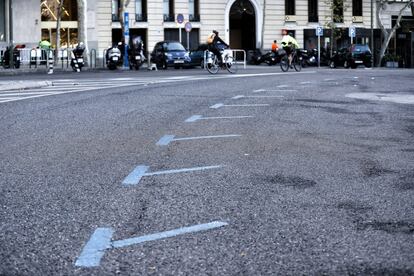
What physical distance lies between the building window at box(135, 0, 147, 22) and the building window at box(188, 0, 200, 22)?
137 inches

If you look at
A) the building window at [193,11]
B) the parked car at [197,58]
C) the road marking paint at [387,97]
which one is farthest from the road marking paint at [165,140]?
the building window at [193,11]

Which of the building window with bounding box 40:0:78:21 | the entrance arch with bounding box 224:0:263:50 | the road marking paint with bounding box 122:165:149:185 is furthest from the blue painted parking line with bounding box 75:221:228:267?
the entrance arch with bounding box 224:0:263:50

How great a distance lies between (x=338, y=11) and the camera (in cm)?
6981

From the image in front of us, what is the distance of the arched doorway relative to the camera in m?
68.4

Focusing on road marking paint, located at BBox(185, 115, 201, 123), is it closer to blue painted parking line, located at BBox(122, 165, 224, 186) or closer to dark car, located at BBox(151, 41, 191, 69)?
blue painted parking line, located at BBox(122, 165, 224, 186)

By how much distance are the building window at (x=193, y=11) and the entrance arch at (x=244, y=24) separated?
2564mm

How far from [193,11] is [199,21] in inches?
36.6

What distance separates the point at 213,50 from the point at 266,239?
27888mm

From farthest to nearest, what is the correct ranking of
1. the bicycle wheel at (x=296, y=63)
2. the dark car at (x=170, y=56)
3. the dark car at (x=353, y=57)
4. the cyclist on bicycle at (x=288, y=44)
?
1. the dark car at (x=353, y=57)
2. the dark car at (x=170, y=56)
3. the bicycle wheel at (x=296, y=63)
4. the cyclist on bicycle at (x=288, y=44)

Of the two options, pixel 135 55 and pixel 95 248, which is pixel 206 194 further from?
pixel 135 55

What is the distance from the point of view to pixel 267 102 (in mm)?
15750

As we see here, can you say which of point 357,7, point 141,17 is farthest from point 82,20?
point 357,7

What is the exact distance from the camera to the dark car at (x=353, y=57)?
52.0 meters

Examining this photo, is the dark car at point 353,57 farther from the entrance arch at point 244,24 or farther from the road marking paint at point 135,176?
the road marking paint at point 135,176
